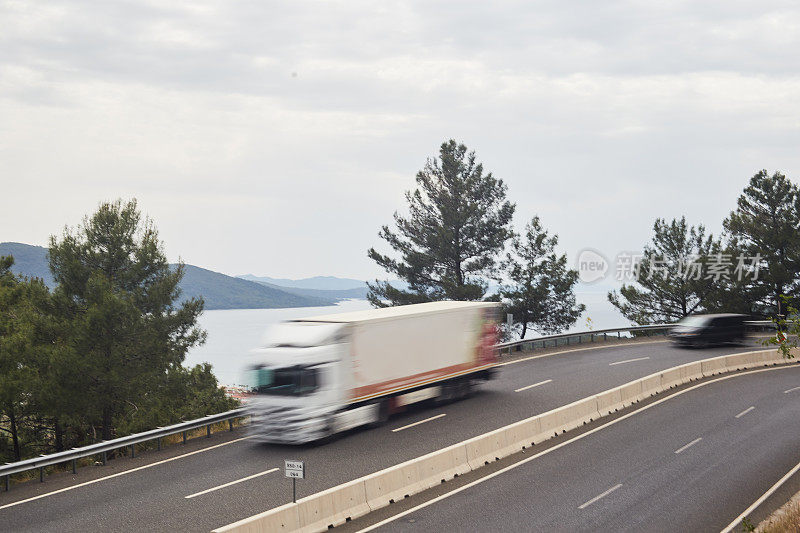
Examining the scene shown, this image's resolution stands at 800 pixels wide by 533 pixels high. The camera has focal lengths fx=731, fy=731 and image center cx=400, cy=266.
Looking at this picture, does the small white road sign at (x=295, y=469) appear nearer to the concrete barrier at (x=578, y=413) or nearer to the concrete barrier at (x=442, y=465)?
the concrete barrier at (x=442, y=465)

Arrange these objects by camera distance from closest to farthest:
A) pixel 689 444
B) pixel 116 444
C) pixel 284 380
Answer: pixel 116 444 → pixel 284 380 → pixel 689 444

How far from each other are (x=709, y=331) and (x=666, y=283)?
19015 mm

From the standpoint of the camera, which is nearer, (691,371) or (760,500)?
(760,500)

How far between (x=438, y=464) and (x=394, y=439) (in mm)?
3594

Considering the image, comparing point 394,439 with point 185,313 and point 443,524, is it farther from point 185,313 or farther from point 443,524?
point 185,313

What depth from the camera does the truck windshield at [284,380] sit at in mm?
20062

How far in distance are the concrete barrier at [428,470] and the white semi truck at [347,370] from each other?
155 inches

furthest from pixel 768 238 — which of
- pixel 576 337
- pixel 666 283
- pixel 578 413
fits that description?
pixel 578 413

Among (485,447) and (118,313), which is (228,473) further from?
(118,313)

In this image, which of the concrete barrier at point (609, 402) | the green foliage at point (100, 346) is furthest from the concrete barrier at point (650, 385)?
the green foliage at point (100, 346)

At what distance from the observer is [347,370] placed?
20844mm

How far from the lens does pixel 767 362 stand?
36219 mm

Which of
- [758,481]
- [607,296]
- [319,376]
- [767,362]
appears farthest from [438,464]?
[607,296]

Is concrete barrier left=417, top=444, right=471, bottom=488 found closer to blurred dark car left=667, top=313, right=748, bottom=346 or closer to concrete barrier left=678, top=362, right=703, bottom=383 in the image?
concrete barrier left=678, top=362, right=703, bottom=383
